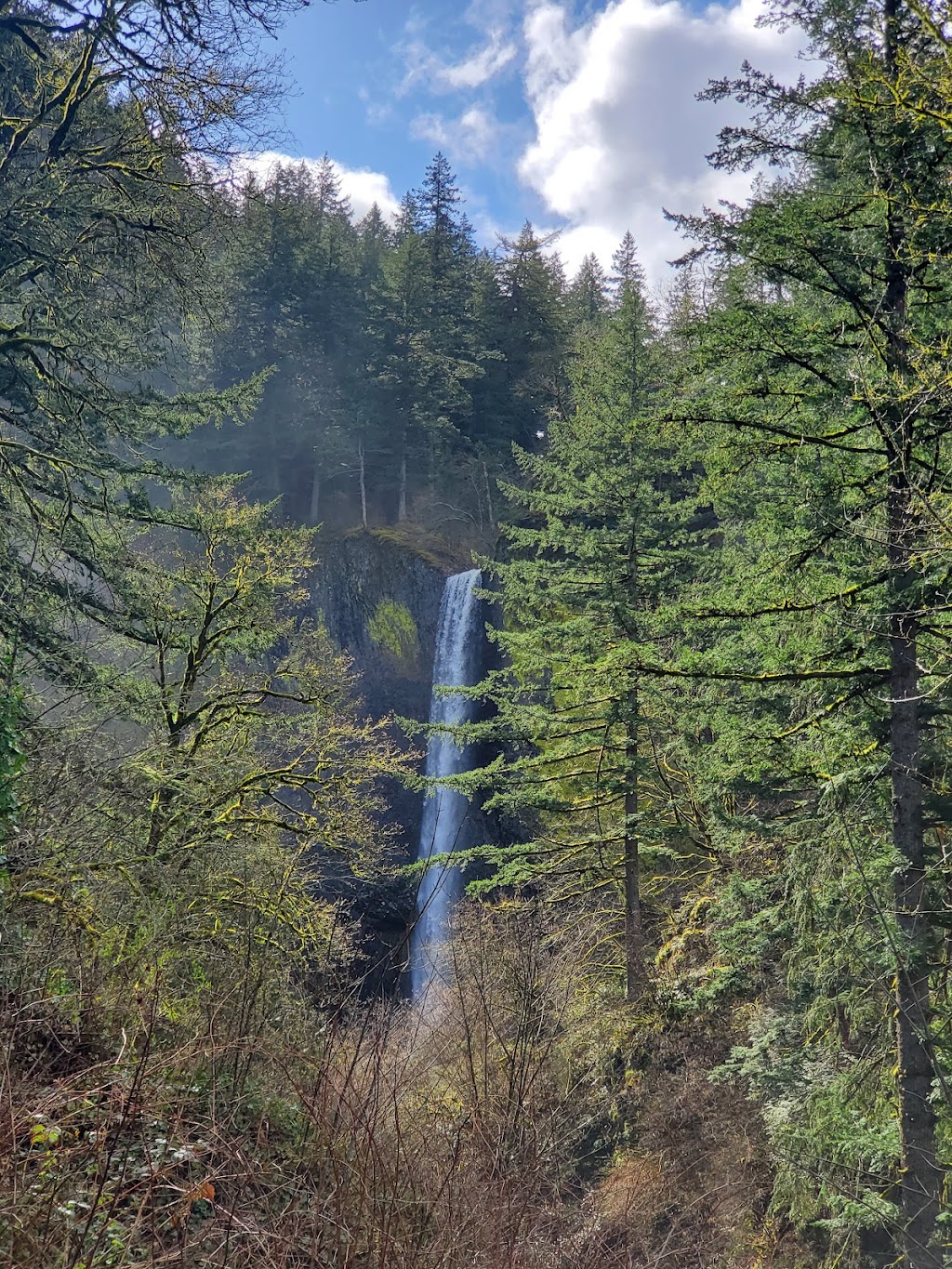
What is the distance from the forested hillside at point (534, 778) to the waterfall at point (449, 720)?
1009 centimetres

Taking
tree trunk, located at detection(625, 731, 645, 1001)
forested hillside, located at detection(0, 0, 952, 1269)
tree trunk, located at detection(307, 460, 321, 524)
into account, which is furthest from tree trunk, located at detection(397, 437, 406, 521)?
tree trunk, located at detection(625, 731, 645, 1001)

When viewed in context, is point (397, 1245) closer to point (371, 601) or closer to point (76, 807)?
point (76, 807)

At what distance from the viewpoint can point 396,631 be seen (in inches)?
1179

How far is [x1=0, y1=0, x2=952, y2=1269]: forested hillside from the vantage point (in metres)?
3.59

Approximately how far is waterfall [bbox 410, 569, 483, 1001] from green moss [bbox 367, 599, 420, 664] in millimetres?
1540

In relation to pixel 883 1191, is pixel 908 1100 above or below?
above

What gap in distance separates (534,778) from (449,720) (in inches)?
505

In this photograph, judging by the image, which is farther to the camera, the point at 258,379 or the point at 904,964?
the point at 258,379

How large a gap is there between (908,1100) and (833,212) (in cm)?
655

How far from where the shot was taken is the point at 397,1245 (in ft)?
9.50

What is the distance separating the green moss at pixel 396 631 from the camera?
97.7 ft

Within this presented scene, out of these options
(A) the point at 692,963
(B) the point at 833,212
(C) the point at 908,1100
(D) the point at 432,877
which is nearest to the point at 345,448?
(D) the point at 432,877

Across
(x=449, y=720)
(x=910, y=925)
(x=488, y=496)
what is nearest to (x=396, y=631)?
(x=449, y=720)

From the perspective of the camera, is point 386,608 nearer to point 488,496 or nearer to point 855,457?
point 488,496
